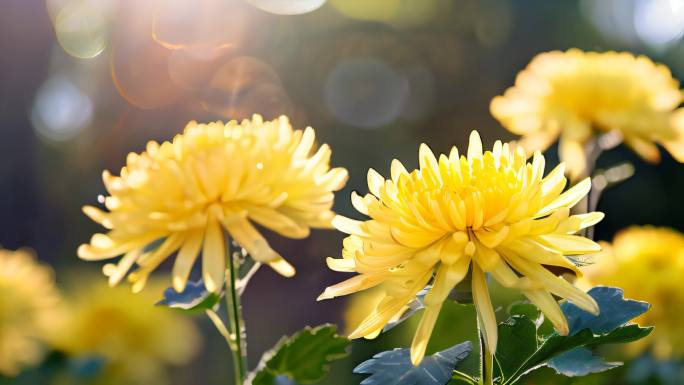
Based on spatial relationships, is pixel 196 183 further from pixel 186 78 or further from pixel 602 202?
pixel 186 78

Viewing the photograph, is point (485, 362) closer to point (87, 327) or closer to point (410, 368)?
point (410, 368)

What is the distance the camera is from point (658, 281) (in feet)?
4.89

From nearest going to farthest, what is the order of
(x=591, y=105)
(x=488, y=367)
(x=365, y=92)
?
(x=488, y=367), (x=591, y=105), (x=365, y=92)

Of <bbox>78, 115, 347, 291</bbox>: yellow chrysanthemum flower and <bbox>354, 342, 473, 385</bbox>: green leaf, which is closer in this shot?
<bbox>354, 342, 473, 385</bbox>: green leaf

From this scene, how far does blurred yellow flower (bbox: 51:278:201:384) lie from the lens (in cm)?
183

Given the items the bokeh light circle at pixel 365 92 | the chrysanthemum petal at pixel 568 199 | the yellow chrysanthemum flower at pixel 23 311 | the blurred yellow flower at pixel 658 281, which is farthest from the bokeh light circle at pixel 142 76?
the chrysanthemum petal at pixel 568 199

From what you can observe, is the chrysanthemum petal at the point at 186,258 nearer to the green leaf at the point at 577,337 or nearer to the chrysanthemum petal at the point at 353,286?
the chrysanthemum petal at the point at 353,286

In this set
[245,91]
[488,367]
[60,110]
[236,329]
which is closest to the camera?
[488,367]

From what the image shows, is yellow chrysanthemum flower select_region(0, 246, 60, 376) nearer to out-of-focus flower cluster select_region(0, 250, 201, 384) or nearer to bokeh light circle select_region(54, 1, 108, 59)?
out-of-focus flower cluster select_region(0, 250, 201, 384)

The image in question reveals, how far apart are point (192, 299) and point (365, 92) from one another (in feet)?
14.8

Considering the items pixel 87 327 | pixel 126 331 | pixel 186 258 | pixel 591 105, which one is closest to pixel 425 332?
pixel 186 258

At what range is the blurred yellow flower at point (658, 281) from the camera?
4.78 feet

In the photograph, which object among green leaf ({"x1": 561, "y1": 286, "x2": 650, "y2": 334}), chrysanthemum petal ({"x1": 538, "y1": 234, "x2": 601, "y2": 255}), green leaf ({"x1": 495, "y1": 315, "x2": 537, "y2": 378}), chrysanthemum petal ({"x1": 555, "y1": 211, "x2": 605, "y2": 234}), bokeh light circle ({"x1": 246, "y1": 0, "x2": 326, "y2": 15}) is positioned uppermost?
bokeh light circle ({"x1": 246, "y1": 0, "x2": 326, "y2": 15})

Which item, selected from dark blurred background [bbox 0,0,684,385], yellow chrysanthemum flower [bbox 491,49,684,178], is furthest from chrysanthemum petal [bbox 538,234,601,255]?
dark blurred background [bbox 0,0,684,385]
